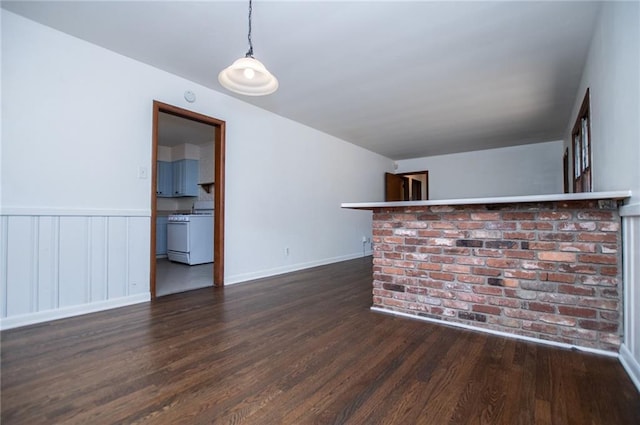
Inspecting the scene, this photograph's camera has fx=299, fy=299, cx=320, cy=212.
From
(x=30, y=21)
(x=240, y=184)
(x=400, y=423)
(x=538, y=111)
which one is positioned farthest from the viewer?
(x=538, y=111)

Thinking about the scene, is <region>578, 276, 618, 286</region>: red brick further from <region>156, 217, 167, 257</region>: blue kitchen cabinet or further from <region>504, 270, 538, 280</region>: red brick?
<region>156, 217, 167, 257</region>: blue kitchen cabinet

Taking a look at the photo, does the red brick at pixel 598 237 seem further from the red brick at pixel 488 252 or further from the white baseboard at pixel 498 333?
the white baseboard at pixel 498 333

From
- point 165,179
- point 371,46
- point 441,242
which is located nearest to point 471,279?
point 441,242

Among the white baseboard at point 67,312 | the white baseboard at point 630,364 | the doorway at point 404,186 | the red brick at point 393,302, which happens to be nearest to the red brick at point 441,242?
the red brick at point 393,302

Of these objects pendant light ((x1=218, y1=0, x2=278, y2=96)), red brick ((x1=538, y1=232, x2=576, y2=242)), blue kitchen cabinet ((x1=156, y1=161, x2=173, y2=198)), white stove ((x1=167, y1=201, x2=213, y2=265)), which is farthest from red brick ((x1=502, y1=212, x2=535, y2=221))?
blue kitchen cabinet ((x1=156, y1=161, x2=173, y2=198))

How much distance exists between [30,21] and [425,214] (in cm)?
357

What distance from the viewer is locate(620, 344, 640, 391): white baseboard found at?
59.3 inches

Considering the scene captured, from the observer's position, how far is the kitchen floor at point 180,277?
11.7 ft

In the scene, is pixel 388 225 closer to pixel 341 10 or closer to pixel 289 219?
pixel 341 10

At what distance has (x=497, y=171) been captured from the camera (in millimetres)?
6609

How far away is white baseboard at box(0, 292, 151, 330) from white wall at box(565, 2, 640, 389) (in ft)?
12.2

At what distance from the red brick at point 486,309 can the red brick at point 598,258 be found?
0.62 meters

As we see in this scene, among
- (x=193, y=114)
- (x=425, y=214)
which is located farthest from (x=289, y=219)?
(x=425, y=214)

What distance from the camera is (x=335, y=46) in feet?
8.94
